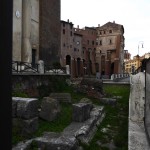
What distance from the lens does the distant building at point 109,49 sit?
218 ft

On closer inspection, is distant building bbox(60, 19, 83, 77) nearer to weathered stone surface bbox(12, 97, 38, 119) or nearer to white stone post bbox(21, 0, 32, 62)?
white stone post bbox(21, 0, 32, 62)

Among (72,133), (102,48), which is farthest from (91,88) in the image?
(102,48)

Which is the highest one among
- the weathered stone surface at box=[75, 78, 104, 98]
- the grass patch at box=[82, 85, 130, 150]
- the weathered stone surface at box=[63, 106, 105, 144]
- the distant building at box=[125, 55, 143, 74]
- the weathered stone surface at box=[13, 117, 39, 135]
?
the distant building at box=[125, 55, 143, 74]

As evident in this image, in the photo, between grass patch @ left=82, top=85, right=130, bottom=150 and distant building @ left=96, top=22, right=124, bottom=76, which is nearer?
grass patch @ left=82, top=85, right=130, bottom=150

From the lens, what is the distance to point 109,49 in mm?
67188

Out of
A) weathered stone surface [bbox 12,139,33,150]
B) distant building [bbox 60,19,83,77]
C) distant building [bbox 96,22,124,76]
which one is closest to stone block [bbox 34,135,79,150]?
weathered stone surface [bbox 12,139,33,150]

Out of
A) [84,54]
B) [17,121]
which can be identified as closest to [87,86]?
[17,121]

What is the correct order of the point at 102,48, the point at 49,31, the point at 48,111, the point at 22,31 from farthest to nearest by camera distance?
the point at 102,48
the point at 49,31
the point at 22,31
the point at 48,111

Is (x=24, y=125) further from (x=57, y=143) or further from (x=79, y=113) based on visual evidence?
(x=79, y=113)

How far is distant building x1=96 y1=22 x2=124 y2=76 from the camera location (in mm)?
66500

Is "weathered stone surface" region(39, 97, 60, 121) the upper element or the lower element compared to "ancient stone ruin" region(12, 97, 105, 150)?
upper

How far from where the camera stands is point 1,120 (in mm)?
900

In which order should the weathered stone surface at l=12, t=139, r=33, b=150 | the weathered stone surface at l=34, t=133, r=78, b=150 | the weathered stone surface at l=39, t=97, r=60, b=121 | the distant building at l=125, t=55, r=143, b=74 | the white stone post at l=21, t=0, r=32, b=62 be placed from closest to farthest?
1. the weathered stone surface at l=12, t=139, r=33, b=150
2. the weathered stone surface at l=34, t=133, r=78, b=150
3. the weathered stone surface at l=39, t=97, r=60, b=121
4. the white stone post at l=21, t=0, r=32, b=62
5. the distant building at l=125, t=55, r=143, b=74

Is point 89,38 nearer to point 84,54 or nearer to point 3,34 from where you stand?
point 84,54
